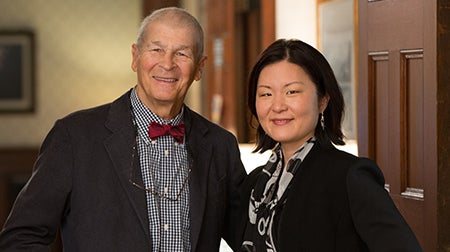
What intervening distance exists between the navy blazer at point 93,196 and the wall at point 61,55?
628cm

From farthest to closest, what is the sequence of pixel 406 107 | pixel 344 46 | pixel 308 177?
pixel 344 46 < pixel 406 107 < pixel 308 177

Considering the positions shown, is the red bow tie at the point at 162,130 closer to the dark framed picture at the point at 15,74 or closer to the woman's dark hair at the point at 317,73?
the woman's dark hair at the point at 317,73

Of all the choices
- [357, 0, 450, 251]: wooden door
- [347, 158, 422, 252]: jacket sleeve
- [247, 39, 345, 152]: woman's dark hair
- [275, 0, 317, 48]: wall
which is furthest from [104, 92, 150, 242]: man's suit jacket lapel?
[275, 0, 317, 48]: wall

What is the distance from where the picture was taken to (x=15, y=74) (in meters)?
8.69

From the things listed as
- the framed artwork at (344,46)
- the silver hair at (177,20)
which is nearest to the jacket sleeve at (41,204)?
the silver hair at (177,20)

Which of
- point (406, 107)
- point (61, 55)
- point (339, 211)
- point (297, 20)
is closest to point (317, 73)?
point (339, 211)

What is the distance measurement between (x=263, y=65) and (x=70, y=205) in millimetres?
675

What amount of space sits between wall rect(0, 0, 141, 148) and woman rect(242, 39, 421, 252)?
256 inches

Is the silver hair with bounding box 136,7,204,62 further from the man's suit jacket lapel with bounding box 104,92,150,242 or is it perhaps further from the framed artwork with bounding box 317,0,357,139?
the framed artwork with bounding box 317,0,357,139

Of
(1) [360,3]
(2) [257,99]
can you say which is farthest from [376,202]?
(1) [360,3]

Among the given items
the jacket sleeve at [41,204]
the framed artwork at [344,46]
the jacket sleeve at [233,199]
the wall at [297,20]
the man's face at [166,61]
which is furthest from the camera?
the wall at [297,20]

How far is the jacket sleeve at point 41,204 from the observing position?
238 centimetres

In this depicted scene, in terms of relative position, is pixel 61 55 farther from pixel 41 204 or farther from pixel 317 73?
pixel 317 73

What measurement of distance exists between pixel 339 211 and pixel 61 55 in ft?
23.1
